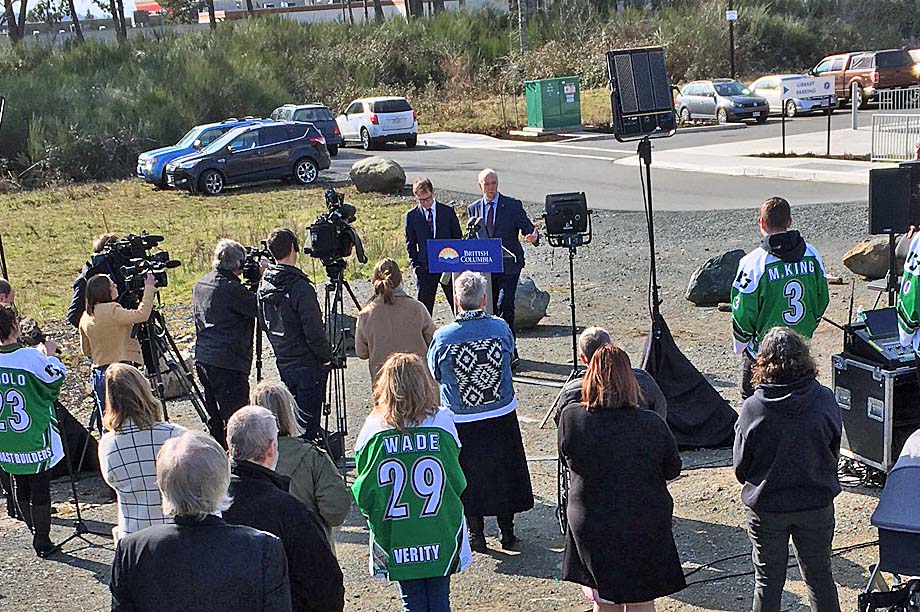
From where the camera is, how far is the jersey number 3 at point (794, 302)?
22.9 ft

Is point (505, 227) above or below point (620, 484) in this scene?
above

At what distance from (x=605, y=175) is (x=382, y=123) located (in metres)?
11.3

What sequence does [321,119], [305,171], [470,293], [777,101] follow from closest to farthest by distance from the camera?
[470,293], [305,171], [321,119], [777,101]

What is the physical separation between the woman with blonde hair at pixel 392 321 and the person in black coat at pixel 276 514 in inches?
125

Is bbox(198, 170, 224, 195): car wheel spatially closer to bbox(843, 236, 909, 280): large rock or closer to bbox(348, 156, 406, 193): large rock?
bbox(348, 156, 406, 193): large rock

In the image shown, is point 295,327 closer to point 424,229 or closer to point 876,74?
point 424,229

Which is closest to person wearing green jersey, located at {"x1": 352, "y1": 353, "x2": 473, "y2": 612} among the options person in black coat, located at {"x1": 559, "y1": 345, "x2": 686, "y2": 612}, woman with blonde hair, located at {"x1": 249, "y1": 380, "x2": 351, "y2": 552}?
woman with blonde hair, located at {"x1": 249, "y1": 380, "x2": 351, "y2": 552}

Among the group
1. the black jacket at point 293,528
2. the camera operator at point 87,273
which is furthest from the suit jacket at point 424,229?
the black jacket at point 293,528

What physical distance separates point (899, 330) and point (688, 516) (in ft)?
5.96

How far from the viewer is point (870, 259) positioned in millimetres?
13352

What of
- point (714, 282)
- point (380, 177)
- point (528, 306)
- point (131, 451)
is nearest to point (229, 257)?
point (131, 451)

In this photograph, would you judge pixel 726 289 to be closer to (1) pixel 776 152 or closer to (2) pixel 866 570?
(2) pixel 866 570

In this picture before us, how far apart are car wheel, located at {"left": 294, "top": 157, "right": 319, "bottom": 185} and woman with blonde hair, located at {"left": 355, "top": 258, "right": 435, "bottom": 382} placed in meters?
19.6

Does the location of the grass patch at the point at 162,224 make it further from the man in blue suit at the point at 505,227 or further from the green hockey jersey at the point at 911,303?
the green hockey jersey at the point at 911,303
